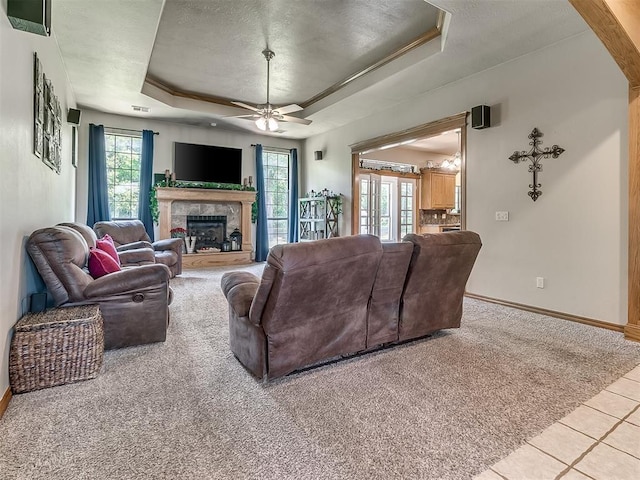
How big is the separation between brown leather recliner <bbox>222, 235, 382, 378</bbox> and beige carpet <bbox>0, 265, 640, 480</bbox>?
169mm

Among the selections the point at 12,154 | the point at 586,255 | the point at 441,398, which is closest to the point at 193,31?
the point at 12,154

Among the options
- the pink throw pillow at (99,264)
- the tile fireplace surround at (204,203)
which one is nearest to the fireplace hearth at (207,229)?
the tile fireplace surround at (204,203)

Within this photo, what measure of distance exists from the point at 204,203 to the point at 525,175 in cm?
598

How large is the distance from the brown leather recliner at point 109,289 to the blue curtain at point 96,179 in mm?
3833

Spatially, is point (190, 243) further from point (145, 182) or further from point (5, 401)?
point (5, 401)

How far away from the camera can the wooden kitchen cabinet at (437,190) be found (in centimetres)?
887

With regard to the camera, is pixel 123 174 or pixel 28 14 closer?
pixel 28 14

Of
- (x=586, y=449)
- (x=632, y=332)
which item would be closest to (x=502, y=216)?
(x=632, y=332)

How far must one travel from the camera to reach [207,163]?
7453 mm

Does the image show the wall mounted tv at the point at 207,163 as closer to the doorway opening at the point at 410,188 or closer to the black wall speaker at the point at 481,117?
the doorway opening at the point at 410,188

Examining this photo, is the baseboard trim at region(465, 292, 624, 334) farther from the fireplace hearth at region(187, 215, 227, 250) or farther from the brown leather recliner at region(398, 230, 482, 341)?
the fireplace hearth at region(187, 215, 227, 250)

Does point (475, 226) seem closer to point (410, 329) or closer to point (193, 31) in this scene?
point (410, 329)

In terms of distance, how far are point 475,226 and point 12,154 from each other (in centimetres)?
464

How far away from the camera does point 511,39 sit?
12.0 feet
